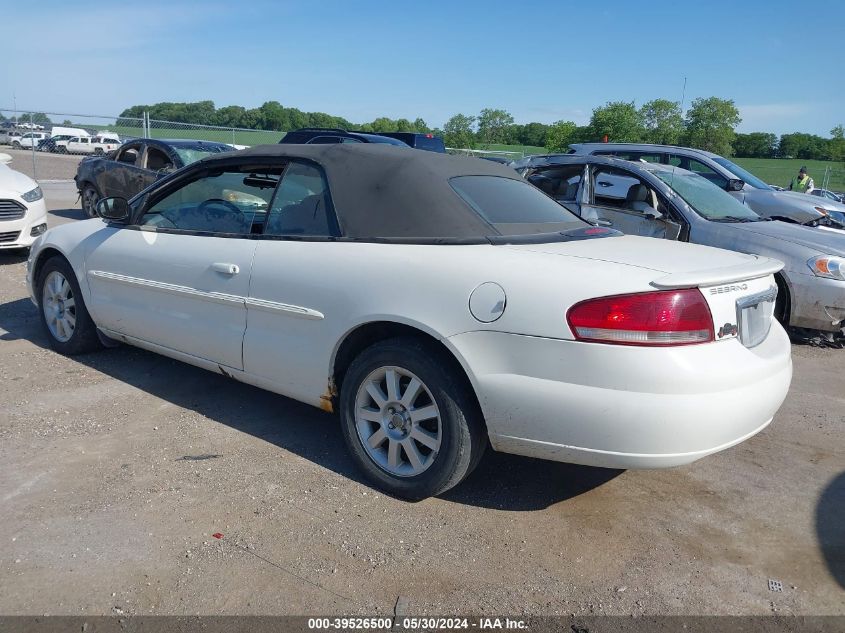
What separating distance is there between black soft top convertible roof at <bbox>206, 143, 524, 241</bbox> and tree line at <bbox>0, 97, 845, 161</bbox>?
11.1 metres

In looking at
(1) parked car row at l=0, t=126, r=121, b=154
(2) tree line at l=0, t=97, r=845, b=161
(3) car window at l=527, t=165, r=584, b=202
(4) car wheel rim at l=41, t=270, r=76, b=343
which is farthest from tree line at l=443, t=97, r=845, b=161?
(1) parked car row at l=0, t=126, r=121, b=154

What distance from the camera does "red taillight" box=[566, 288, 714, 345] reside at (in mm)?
2918

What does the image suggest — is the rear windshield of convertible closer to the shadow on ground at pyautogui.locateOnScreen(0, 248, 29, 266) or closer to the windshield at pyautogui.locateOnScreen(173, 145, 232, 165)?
the shadow on ground at pyautogui.locateOnScreen(0, 248, 29, 266)

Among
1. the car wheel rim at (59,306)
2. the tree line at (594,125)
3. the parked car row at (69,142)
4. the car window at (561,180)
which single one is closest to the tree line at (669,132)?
the tree line at (594,125)

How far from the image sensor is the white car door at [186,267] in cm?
417

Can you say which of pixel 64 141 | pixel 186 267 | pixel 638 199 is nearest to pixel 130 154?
pixel 638 199

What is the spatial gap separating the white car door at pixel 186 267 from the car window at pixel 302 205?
14 cm

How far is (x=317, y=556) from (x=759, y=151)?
2320 inches

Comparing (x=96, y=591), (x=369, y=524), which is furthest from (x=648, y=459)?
(x=96, y=591)

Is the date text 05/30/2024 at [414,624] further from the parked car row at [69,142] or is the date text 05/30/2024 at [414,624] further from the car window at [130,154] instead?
the parked car row at [69,142]

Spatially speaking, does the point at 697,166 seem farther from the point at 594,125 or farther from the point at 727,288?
the point at 594,125

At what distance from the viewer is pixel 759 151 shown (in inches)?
2140

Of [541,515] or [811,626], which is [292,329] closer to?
[541,515]

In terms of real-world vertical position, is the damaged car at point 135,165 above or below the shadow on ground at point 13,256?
above
